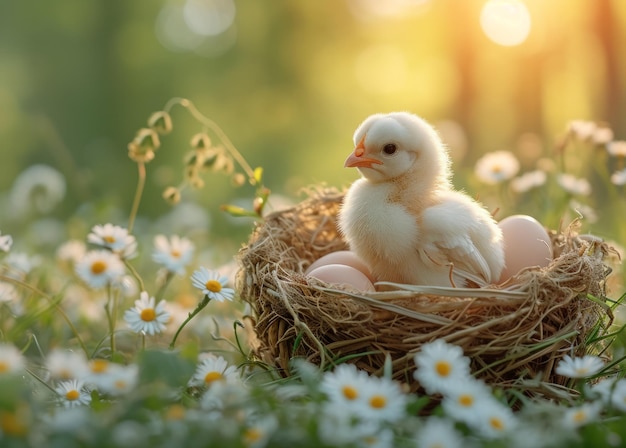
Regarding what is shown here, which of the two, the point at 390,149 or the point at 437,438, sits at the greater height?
the point at 390,149

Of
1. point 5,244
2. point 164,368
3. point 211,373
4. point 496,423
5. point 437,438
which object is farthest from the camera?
point 5,244

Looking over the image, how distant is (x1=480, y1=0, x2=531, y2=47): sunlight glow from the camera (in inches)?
207

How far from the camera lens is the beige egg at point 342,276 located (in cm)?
204

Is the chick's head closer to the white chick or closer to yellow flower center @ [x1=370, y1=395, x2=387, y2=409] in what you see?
the white chick

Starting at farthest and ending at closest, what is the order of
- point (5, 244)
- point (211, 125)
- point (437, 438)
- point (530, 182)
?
1. point (530, 182)
2. point (211, 125)
3. point (5, 244)
4. point (437, 438)

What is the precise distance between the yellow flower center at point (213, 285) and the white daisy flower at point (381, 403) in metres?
0.72

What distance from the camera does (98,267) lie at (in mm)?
1898

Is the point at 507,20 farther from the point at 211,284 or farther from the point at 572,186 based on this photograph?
the point at 211,284

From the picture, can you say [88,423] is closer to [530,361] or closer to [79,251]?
[530,361]

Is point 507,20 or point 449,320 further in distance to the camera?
point 507,20

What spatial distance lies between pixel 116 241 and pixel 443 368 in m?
1.04

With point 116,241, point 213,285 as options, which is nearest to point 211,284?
point 213,285

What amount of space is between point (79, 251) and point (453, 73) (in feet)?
19.6

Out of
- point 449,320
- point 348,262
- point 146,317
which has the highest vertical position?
point 348,262
